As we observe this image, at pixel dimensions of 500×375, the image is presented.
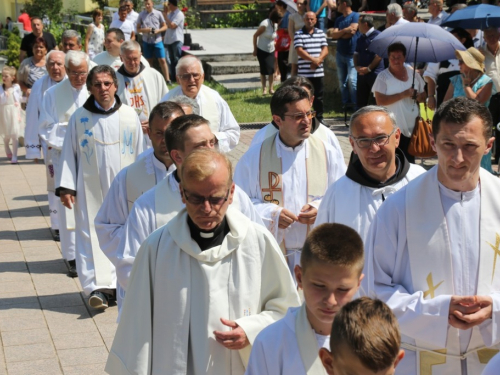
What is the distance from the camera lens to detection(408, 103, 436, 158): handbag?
9.76m

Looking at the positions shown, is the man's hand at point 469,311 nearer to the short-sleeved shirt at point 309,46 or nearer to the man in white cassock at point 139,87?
the man in white cassock at point 139,87

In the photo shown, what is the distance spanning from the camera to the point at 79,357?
6562 mm

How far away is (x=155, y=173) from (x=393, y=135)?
68.2 inches

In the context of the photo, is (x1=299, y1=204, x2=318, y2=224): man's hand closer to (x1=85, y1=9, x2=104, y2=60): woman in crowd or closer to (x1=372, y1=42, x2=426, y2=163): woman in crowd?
(x1=372, y1=42, x2=426, y2=163): woman in crowd

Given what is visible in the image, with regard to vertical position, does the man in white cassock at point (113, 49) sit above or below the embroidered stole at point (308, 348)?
above

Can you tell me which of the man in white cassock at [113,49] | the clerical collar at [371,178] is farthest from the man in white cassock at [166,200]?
the man in white cassock at [113,49]

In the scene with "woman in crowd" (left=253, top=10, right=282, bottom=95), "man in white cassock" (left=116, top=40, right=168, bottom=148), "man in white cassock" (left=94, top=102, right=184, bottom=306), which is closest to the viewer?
"man in white cassock" (left=94, top=102, right=184, bottom=306)

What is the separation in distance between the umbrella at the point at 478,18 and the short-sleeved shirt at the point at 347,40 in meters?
3.47

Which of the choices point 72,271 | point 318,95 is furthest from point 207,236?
point 318,95

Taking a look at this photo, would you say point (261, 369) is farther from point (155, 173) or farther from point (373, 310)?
point (155, 173)

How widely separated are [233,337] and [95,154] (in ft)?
14.6

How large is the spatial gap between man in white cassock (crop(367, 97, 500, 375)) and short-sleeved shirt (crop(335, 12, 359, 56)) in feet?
36.8

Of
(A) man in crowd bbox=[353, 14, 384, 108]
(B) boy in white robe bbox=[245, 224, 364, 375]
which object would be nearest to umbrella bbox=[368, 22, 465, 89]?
(A) man in crowd bbox=[353, 14, 384, 108]

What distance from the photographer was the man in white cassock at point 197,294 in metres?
3.82
